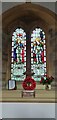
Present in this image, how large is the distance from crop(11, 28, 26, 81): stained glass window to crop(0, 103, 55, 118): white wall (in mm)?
3698

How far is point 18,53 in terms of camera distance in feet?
21.5

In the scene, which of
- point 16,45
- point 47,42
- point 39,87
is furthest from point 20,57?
point 39,87

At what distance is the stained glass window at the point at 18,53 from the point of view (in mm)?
6414

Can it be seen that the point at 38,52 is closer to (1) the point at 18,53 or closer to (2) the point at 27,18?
(1) the point at 18,53

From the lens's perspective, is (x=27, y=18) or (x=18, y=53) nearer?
(x=27, y=18)

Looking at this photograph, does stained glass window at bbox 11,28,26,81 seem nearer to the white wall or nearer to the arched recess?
the arched recess

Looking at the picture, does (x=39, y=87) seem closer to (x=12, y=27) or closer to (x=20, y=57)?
(x=20, y=57)

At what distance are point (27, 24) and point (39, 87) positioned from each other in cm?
202

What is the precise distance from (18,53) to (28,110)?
159 inches

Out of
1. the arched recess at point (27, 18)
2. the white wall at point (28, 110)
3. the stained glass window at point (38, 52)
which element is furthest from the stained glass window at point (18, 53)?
the white wall at point (28, 110)

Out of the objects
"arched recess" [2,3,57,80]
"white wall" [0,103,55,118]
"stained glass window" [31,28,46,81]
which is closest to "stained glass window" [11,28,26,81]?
"arched recess" [2,3,57,80]

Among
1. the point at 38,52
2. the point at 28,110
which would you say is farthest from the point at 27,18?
the point at 28,110

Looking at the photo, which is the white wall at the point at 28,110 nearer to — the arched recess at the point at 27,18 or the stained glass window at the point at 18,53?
the arched recess at the point at 27,18

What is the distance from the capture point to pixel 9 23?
20.8 ft
